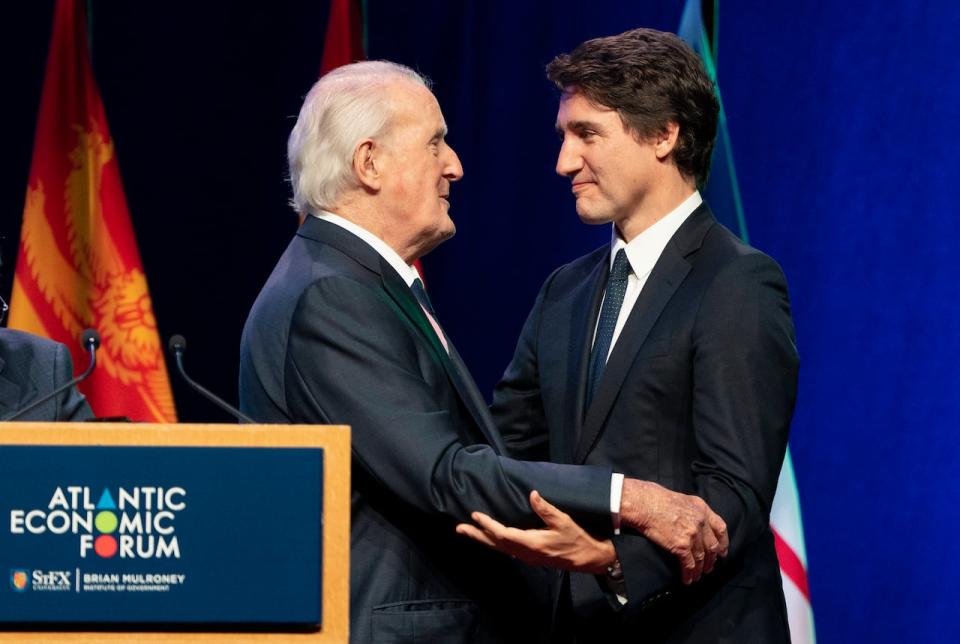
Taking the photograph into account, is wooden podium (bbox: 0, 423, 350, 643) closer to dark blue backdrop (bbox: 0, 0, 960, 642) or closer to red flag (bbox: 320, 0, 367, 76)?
dark blue backdrop (bbox: 0, 0, 960, 642)

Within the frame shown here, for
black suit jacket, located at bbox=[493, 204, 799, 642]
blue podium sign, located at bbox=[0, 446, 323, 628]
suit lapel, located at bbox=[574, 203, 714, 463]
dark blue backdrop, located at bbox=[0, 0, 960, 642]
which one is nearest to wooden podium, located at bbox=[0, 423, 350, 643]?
blue podium sign, located at bbox=[0, 446, 323, 628]

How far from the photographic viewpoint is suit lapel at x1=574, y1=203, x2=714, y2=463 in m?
2.22

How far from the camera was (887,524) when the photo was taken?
3.10 m

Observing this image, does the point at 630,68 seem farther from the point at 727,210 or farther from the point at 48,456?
the point at 48,456

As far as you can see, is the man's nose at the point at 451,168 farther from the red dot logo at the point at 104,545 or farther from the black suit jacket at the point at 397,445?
the red dot logo at the point at 104,545

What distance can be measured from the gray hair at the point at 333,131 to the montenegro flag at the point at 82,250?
204 cm

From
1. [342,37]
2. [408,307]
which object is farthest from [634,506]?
[342,37]

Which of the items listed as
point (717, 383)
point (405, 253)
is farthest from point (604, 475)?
point (405, 253)

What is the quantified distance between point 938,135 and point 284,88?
2.18 metres

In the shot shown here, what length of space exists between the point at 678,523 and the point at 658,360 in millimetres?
321

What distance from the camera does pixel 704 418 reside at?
6.95 feet

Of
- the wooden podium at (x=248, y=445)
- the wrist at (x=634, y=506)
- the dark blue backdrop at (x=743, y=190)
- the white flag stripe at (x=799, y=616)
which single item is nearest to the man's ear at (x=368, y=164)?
Result: the wrist at (x=634, y=506)

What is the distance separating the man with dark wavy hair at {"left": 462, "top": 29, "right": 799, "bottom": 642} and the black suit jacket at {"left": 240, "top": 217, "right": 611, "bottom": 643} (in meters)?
0.10

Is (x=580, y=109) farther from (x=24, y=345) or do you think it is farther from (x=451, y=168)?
(x=24, y=345)
